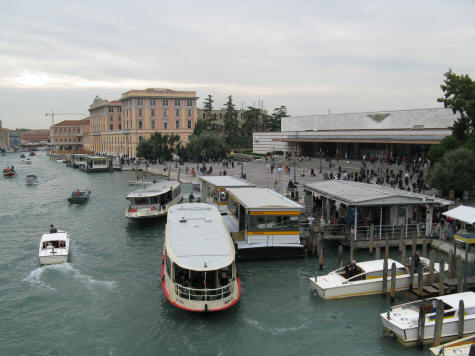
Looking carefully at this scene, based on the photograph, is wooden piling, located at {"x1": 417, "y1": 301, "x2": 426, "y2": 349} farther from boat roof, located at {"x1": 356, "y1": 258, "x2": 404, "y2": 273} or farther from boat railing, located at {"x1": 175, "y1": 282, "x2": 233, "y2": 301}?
boat railing, located at {"x1": 175, "y1": 282, "x2": 233, "y2": 301}

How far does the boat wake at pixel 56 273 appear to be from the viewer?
1908 cm

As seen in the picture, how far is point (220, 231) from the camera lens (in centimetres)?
1769

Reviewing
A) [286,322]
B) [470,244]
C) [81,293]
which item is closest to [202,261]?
[286,322]

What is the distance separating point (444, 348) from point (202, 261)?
793 centimetres

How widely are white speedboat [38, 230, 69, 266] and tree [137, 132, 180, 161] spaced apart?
59269 mm

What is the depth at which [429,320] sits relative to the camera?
13.8m

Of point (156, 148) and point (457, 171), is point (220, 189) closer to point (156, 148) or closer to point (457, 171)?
point (457, 171)

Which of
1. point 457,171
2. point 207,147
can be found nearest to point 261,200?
point 457,171

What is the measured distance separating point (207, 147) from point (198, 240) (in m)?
61.4

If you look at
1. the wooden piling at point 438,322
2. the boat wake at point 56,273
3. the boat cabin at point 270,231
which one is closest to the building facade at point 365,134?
the boat cabin at point 270,231

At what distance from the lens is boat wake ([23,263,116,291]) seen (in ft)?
62.6

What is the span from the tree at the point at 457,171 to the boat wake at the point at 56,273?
23001 mm

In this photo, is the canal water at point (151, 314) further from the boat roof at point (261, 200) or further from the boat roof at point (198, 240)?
the boat roof at point (261, 200)

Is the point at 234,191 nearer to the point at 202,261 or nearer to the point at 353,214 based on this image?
the point at 353,214
